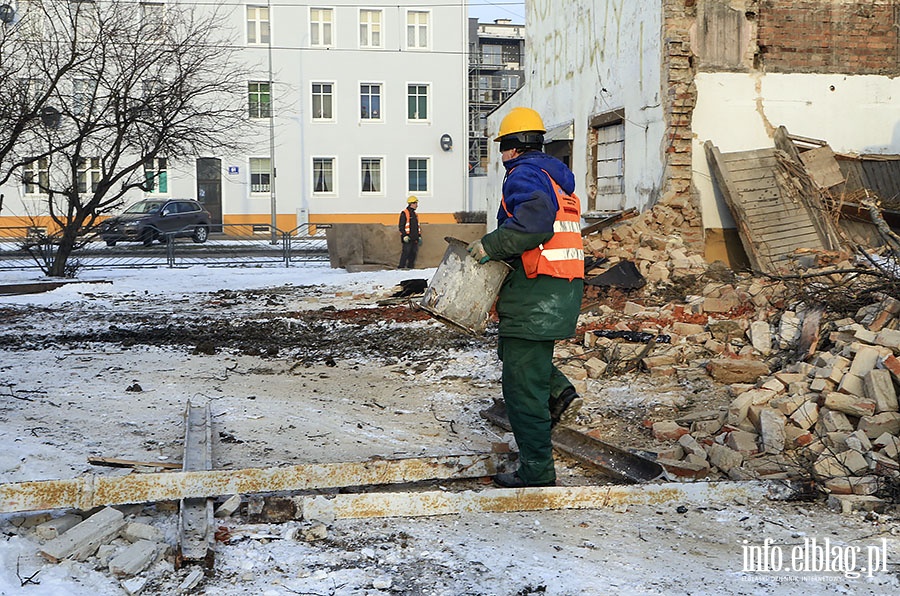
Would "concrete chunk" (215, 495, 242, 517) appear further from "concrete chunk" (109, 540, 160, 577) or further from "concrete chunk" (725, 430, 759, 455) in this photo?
"concrete chunk" (725, 430, 759, 455)

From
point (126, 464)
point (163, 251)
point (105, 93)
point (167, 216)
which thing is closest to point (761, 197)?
point (126, 464)

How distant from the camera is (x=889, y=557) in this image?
11.7 ft

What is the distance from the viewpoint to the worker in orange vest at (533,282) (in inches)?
165

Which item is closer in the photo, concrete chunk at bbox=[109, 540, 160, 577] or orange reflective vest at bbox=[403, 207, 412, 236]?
concrete chunk at bbox=[109, 540, 160, 577]

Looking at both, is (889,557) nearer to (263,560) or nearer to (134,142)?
(263,560)

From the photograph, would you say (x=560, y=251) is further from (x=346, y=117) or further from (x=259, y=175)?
(x=259, y=175)

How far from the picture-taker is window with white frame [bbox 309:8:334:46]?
35312mm

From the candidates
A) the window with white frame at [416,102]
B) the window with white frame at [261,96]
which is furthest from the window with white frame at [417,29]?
the window with white frame at [261,96]

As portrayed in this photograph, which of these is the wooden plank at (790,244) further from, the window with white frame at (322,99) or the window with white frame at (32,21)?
the window with white frame at (322,99)

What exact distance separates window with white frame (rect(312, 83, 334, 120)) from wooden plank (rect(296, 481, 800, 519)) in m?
32.9

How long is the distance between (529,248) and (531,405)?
2.51ft

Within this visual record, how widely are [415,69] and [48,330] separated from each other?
28033 millimetres

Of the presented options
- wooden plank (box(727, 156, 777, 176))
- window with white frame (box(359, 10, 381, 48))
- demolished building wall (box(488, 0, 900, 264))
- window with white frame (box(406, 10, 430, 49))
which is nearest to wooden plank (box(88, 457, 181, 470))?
demolished building wall (box(488, 0, 900, 264))

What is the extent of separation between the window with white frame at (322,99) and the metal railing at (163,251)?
1315 cm
